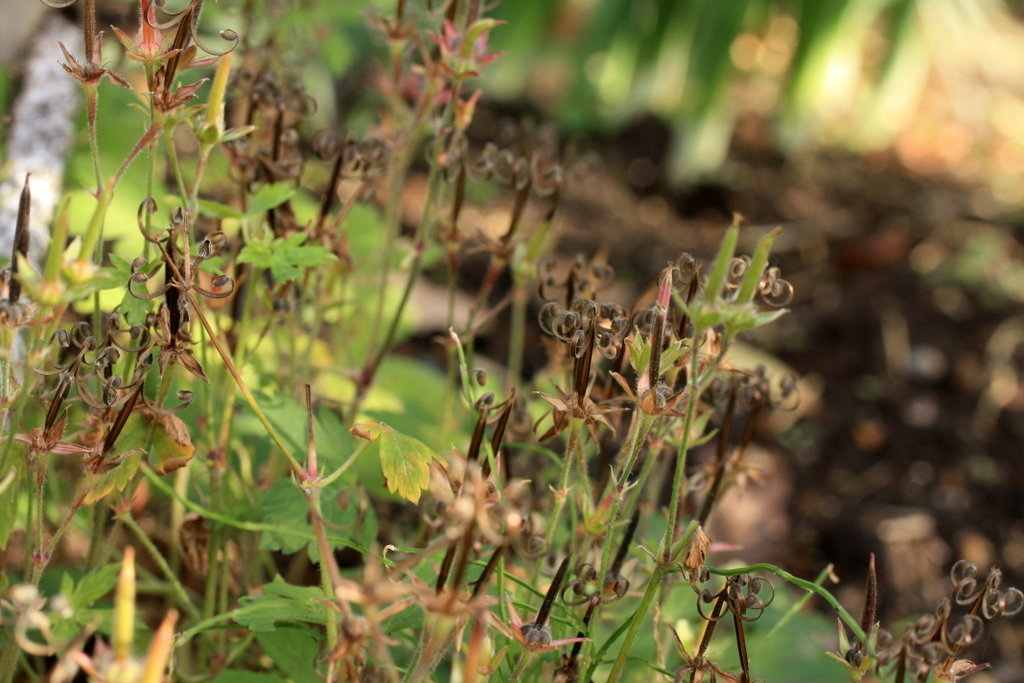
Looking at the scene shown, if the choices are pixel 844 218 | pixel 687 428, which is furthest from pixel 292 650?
pixel 844 218

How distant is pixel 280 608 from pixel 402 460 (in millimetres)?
177

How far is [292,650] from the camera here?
0.88m

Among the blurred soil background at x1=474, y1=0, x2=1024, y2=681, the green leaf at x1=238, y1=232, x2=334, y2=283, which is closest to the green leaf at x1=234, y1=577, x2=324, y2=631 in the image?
the green leaf at x1=238, y1=232, x2=334, y2=283

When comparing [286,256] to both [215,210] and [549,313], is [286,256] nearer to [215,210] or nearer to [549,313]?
[215,210]

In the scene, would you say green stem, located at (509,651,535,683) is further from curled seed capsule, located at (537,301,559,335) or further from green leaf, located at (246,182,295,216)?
green leaf, located at (246,182,295,216)

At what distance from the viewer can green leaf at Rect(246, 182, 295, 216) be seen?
0.89 metres

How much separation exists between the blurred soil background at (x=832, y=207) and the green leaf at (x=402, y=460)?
817mm

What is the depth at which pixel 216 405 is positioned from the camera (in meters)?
1.02

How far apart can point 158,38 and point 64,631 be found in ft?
1.81

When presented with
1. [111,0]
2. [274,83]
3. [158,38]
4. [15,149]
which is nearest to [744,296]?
[158,38]

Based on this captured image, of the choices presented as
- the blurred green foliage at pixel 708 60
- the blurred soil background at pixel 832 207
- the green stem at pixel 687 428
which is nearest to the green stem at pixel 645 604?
the green stem at pixel 687 428

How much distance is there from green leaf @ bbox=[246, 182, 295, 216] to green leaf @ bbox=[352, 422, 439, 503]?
0.83ft

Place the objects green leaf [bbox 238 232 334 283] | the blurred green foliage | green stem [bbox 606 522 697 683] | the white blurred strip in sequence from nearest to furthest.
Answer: green stem [bbox 606 522 697 683] → green leaf [bbox 238 232 334 283] → the white blurred strip → the blurred green foliage

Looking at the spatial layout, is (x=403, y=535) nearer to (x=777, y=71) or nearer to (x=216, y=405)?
(x=216, y=405)
